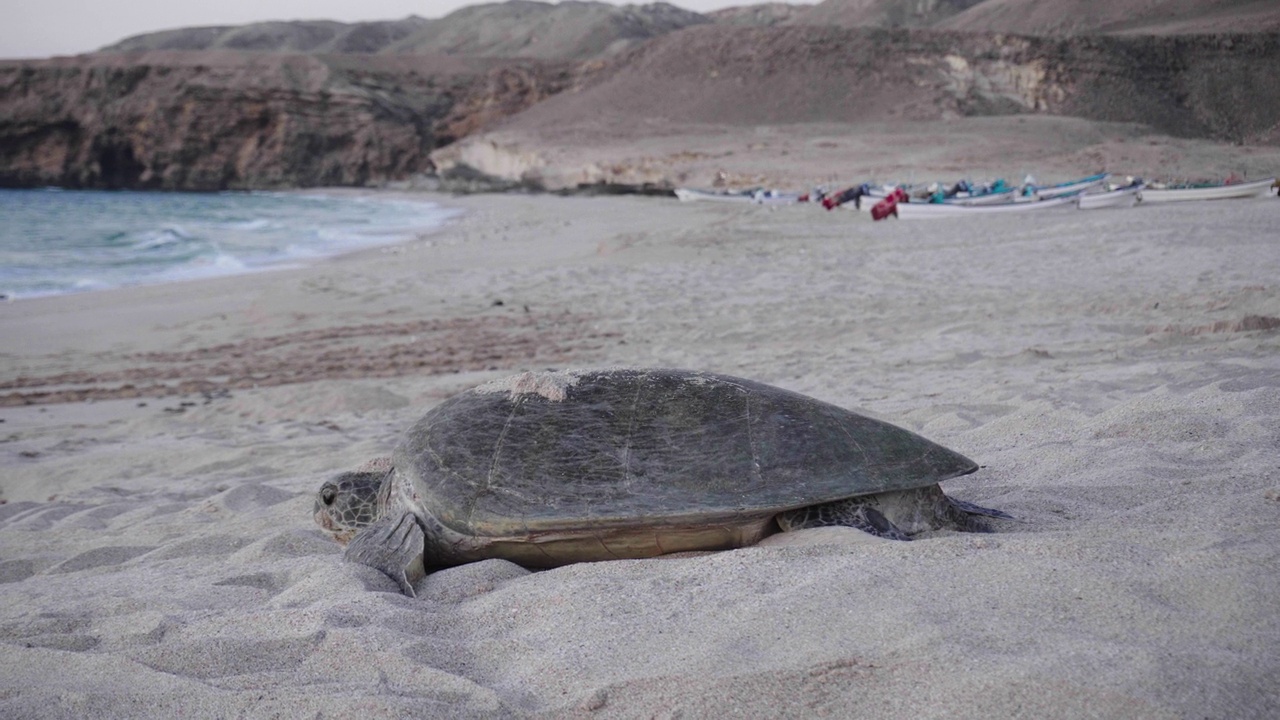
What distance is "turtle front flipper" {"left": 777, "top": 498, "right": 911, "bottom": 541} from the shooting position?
333 centimetres

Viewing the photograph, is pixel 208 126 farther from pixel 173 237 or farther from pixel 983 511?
pixel 983 511

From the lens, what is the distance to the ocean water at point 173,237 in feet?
63.5

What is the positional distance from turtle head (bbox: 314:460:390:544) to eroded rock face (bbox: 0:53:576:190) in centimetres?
7116

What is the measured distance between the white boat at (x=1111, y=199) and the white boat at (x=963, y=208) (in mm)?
523

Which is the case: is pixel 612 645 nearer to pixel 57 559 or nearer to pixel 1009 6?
pixel 57 559

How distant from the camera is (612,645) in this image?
8.21 ft

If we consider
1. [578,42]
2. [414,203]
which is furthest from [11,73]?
[578,42]

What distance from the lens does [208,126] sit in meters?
72.8

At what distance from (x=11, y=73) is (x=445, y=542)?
89.3 meters

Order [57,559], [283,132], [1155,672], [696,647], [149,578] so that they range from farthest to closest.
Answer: [283,132] < [57,559] < [149,578] < [696,647] < [1155,672]

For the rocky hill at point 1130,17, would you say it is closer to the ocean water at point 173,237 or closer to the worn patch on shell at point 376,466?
the ocean water at point 173,237

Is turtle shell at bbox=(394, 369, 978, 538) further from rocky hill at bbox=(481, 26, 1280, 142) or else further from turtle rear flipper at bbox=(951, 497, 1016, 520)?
rocky hill at bbox=(481, 26, 1280, 142)

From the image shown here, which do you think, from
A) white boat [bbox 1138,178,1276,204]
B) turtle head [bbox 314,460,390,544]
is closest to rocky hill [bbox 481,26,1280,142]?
white boat [bbox 1138,178,1276,204]

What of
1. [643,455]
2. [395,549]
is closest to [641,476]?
[643,455]
